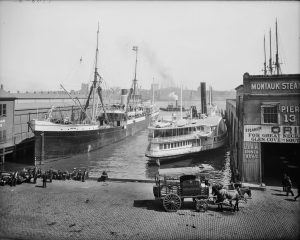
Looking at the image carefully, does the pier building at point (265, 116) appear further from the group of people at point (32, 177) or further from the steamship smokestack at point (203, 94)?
the steamship smokestack at point (203, 94)

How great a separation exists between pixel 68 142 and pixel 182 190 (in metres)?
29.6

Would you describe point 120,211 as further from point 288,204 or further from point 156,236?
point 288,204

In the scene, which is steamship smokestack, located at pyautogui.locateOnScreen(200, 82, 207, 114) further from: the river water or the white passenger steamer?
the white passenger steamer

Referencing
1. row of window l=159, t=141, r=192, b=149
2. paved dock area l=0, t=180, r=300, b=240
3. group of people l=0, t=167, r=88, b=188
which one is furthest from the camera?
row of window l=159, t=141, r=192, b=149

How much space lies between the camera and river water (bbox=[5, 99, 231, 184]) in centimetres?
3275

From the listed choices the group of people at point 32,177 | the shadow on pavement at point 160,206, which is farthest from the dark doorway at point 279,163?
the group of people at point 32,177

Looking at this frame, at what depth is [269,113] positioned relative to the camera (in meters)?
22.0

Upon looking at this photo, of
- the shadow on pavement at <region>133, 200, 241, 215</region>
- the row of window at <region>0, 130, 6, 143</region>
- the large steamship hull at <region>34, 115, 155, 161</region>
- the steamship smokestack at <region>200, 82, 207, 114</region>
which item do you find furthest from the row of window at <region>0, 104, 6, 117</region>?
the steamship smokestack at <region>200, 82, 207, 114</region>

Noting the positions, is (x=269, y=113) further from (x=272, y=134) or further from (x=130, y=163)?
(x=130, y=163)

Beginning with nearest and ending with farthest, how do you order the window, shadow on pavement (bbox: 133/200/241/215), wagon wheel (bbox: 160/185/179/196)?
shadow on pavement (bbox: 133/200/241/215), wagon wheel (bbox: 160/185/179/196), the window

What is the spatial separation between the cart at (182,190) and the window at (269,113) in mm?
9365

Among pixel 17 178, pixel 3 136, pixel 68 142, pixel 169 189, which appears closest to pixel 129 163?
pixel 68 142

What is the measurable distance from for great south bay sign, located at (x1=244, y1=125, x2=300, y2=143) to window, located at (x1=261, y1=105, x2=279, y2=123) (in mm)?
653

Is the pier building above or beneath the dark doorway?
above
